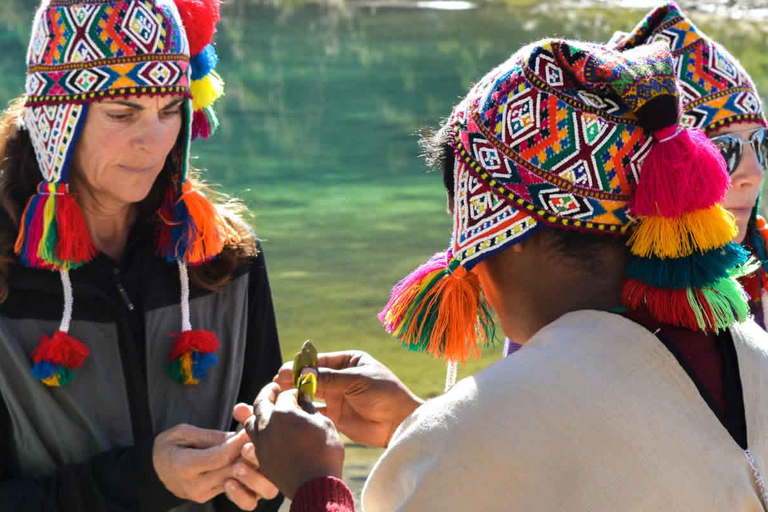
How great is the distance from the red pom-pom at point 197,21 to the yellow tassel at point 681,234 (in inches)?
56.0

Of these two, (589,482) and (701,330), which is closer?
(589,482)

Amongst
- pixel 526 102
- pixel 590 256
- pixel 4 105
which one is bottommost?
pixel 4 105

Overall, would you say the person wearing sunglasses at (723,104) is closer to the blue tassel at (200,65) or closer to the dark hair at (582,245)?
the blue tassel at (200,65)

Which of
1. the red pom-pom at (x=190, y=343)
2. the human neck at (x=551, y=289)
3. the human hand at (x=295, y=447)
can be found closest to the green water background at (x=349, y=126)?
the red pom-pom at (x=190, y=343)

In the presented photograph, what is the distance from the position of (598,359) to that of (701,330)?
0.72ft

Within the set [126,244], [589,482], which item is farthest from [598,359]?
[126,244]

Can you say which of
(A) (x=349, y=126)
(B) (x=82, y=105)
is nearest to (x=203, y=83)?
(B) (x=82, y=105)

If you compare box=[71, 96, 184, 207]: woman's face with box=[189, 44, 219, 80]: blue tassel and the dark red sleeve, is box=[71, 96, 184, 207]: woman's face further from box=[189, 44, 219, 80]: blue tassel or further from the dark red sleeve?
the dark red sleeve

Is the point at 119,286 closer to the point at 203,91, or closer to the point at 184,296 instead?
the point at 184,296

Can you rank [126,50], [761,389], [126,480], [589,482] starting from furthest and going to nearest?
1. [126,50]
2. [126,480]
3. [761,389]
4. [589,482]

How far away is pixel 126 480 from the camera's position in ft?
8.38

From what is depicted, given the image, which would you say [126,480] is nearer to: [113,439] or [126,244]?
[113,439]

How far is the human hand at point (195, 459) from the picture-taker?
2.53m

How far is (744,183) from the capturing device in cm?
339
